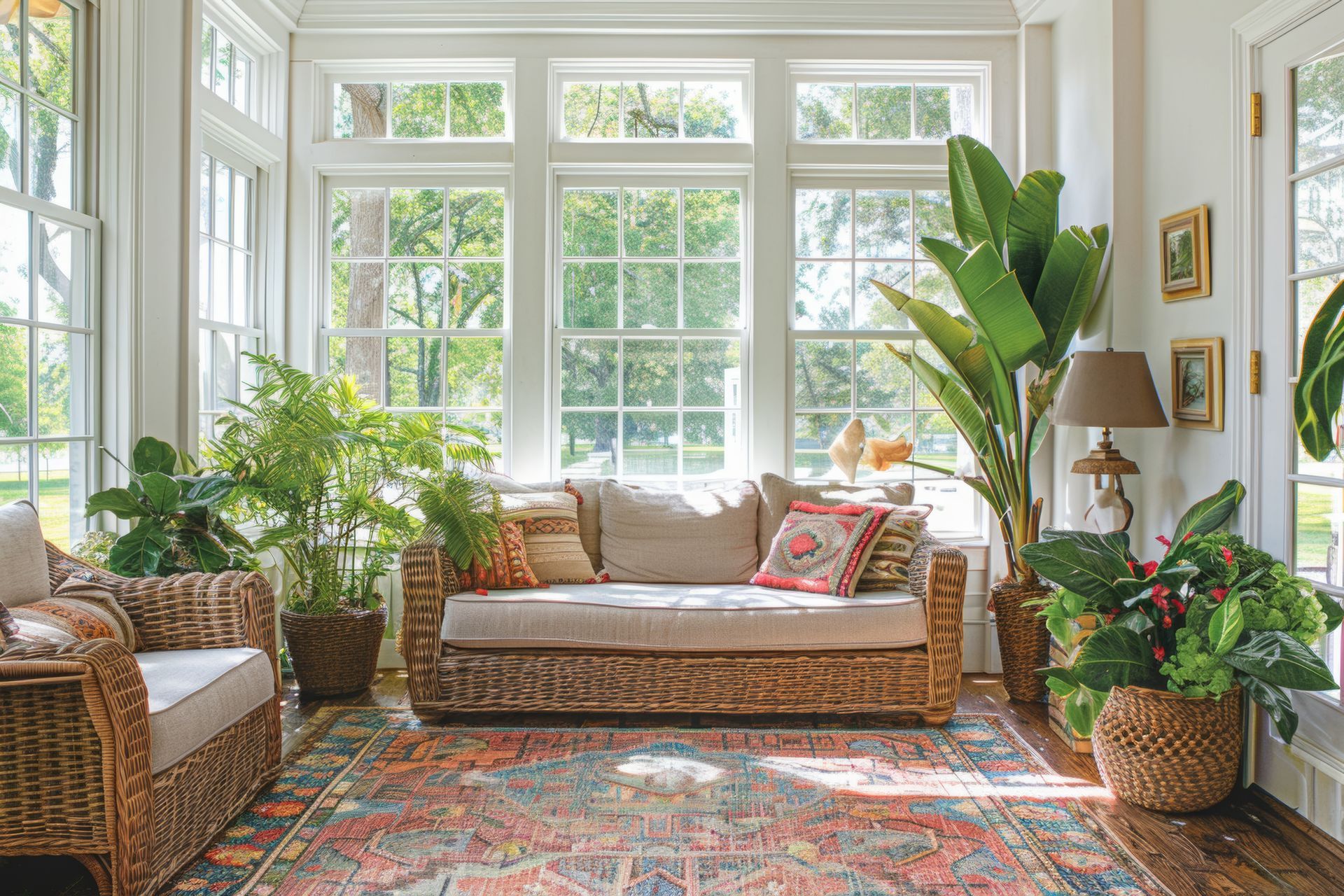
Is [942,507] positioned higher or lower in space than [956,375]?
lower

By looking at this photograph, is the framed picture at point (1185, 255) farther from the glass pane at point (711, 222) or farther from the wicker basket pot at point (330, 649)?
the wicker basket pot at point (330, 649)

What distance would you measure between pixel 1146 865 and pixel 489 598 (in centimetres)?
232

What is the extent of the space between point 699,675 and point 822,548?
2.52 ft

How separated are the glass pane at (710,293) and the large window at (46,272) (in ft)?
8.37

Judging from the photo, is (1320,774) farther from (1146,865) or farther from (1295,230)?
(1295,230)

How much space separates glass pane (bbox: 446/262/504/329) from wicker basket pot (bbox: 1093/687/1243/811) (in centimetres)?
329

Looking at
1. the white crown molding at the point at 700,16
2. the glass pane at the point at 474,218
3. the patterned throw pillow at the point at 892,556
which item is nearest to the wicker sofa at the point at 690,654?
the patterned throw pillow at the point at 892,556

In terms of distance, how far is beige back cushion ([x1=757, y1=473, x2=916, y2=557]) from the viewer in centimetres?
422

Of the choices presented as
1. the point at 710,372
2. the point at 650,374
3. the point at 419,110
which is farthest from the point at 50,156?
the point at 710,372

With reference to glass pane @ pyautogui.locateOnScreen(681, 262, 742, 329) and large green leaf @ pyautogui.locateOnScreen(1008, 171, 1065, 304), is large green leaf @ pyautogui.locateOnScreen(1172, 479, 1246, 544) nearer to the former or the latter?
large green leaf @ pyautogui.locateOnScreen(1008, 171, 1065, 304)

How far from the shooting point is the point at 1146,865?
96.2 inches

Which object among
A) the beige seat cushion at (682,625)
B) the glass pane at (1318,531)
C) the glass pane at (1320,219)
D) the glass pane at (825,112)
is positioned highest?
the glass pane at (825,112)

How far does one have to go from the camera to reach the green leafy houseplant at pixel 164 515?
9.75 ft

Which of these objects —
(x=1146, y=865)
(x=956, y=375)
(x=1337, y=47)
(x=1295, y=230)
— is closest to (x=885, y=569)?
(x=956, y=375)
